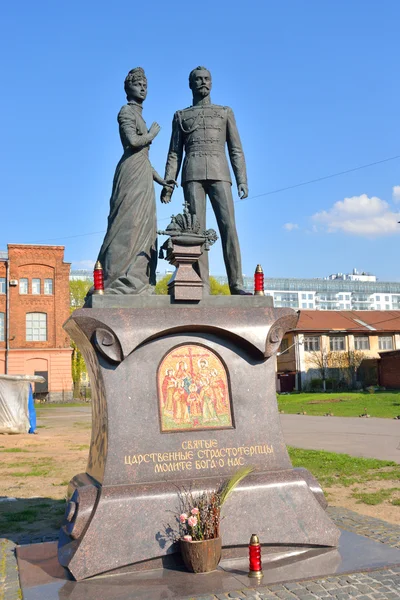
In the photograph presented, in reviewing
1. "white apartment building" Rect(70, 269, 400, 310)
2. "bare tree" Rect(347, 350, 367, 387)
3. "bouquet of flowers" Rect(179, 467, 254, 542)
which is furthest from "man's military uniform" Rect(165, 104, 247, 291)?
"white apartment building" Rect(70, 269, 400, 310)

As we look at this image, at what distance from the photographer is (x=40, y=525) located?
7211mm

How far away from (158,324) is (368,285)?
118 m

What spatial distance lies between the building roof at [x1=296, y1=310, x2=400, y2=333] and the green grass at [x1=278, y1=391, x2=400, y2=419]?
10.1 m

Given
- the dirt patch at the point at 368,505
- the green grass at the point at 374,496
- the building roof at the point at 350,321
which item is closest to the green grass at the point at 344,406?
the building roof at the point at 350,321

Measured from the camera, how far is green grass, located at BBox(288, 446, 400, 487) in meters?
9.44

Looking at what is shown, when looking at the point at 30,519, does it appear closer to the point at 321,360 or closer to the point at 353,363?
the point at 321,360

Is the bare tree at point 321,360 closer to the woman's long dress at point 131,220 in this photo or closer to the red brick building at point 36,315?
the red brick building at point 36,315

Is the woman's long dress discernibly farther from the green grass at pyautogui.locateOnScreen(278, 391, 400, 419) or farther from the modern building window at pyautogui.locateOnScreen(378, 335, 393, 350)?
the modern building window at pyautogui.locateOnScreen(378, 335, 393, 350)

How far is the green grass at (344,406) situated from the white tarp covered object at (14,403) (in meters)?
10.9

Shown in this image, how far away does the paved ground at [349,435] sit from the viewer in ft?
41.5

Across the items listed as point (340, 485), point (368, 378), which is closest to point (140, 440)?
point (340, 485)

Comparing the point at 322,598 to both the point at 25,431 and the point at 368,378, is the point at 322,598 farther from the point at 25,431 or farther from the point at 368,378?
the point at 368,378

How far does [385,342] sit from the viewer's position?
152 feet

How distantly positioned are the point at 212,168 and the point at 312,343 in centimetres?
3883
